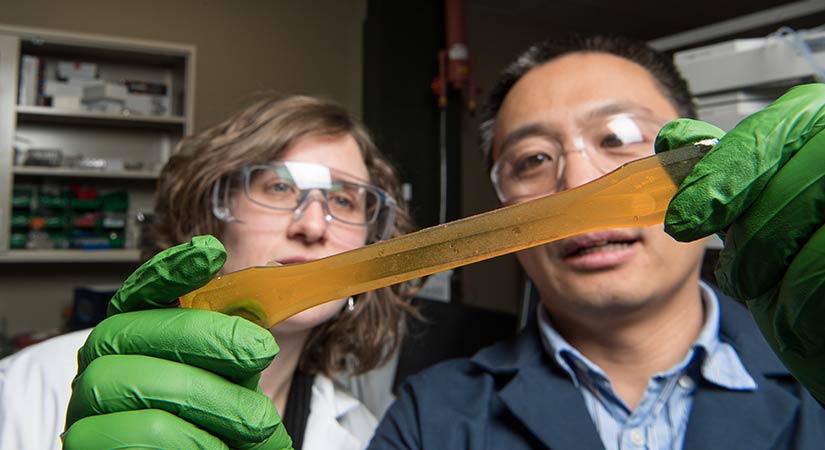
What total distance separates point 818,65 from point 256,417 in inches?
56.6

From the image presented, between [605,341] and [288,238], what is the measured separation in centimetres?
68

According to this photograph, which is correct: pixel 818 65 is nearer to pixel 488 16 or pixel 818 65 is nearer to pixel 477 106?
pixel 477 106

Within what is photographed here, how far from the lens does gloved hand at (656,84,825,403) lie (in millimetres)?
571

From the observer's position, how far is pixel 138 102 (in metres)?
3.67

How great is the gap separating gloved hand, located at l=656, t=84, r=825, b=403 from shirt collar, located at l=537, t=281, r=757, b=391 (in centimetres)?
53

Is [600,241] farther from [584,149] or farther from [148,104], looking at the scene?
[148,104]

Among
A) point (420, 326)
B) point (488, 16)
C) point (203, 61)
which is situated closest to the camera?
point (420, 326)

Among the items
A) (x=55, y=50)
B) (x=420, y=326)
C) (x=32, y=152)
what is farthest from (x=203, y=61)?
(x=420, y=326)

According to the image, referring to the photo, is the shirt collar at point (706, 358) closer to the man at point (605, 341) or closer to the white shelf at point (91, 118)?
the man at point (605, 341)

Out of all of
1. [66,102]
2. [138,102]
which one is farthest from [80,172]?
[138,102]

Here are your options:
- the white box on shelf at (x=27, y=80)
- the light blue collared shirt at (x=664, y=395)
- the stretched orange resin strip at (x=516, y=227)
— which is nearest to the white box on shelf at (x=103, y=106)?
the white box on shelf at (x=27, y=80)

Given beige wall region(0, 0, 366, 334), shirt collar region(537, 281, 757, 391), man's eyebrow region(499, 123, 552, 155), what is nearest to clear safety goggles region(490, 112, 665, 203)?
man's eyebrow region(499, 123, 552, 155)

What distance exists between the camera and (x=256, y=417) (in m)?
0.72

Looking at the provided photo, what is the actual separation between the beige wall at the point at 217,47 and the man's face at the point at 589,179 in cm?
283
